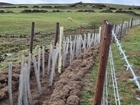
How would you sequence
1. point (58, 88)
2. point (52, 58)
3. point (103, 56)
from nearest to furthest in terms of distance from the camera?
point (103, 56)
point (58, 88)
point (52, 58)

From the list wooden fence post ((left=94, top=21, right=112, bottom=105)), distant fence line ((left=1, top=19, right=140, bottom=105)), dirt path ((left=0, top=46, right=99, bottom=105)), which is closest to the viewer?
wooden fence post ((left=94, top=21, right=112, bottom=105))

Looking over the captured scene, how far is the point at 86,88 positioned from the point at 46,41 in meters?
13.8

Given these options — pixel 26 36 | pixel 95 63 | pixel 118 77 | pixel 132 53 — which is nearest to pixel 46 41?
pixel 26 36

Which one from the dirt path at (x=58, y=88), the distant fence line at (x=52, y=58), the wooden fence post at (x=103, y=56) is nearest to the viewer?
the wooden fence post at (x=103, y=56)

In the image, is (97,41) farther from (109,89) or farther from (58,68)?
(109,89)

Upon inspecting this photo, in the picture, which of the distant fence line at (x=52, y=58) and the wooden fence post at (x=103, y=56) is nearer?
the wooden fence post at (x=103, y=56)

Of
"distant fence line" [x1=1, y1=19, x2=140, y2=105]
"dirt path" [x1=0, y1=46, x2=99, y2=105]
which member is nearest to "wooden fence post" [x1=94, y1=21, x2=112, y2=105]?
"dirt path" [x1=0, y1=46, x2=99, y2=105]

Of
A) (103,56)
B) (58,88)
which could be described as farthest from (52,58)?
(103,56)

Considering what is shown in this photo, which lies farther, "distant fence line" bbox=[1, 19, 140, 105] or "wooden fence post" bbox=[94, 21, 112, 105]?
Result: "distant fence line" bbox=[1, 19, 140, 105]

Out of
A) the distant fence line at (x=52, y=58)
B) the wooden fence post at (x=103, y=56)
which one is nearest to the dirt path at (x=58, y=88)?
the distant fence line at (x=52, y=58)

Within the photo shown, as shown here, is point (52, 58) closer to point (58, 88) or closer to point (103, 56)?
point (58, 88)

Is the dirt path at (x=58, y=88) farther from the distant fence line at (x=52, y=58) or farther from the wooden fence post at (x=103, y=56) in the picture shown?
the wooden fence post at (x=103, y=56)

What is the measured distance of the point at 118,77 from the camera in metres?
11.3

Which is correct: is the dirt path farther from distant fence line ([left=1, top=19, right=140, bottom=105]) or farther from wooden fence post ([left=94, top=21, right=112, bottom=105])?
wooden fence post ([left=94, top=21, right=112, bottom=105])
